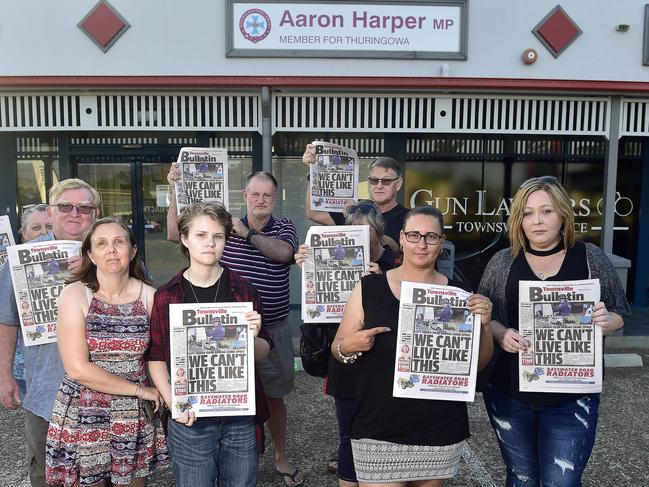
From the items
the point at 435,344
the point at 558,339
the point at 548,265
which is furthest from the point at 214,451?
the point at 548,265

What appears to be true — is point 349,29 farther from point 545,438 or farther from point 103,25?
point 545,438

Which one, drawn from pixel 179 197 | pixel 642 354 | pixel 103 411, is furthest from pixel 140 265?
pixel 642 354

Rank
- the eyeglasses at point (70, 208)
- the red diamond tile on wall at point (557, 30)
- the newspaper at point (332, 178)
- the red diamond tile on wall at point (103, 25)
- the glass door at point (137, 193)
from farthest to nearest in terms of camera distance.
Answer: the glass door at point (137, 193) < the red diamond tile on wall at point (557, 30) < the red diamond tile on wall at point (103, 25) < the newspaper at point (332, 178) < the eyeglasses at point (70, 208)

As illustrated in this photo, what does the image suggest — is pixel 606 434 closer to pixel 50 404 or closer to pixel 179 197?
pixel 179 197

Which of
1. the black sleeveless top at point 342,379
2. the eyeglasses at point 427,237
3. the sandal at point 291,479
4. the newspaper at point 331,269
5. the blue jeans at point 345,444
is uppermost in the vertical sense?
the eyeglasses at point 427,237

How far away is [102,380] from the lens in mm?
2367

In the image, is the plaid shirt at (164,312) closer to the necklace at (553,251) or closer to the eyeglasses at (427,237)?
the eyeglasses at (427,237)

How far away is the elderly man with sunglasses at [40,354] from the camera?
2631 mm

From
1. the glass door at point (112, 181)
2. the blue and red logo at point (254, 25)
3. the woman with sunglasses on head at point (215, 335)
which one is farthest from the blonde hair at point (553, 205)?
the glass door at point (112, 181)

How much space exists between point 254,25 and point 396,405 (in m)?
5.72

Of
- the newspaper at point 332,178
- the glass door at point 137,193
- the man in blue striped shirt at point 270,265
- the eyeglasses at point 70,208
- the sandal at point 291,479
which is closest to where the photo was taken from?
the eyeglasses at point 70,208

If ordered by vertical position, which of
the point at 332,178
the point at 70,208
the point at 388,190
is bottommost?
the point at 70,208

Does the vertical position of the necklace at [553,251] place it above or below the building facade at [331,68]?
below

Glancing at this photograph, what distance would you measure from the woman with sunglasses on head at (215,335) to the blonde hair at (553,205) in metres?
1.25
